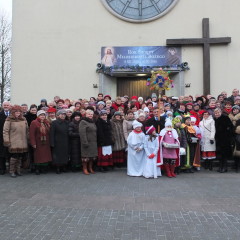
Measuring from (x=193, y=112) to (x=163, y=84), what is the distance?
1.31m

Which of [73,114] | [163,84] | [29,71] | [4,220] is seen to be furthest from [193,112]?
[29,71]

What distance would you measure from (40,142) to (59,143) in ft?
1.71

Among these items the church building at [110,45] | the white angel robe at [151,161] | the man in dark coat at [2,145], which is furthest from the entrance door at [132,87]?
the man in dark coat at [2,145]

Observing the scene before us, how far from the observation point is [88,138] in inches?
311

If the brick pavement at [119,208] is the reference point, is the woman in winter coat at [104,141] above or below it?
above

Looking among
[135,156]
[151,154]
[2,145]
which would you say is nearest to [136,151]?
[135,156]

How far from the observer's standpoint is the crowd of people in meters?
7.70

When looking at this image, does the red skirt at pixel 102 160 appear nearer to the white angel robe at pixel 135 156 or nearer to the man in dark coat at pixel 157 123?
the white angel robe at pixel 135 156

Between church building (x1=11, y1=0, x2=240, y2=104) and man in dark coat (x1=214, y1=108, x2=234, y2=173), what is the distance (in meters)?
4.91

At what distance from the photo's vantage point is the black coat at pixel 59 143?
26.1 feet

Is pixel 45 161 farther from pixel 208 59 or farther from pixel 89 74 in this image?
pixel 208 59

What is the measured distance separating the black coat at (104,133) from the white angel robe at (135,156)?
0.66m

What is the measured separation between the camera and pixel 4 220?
14.5ft

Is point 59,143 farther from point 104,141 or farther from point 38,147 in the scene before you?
point 104,141
